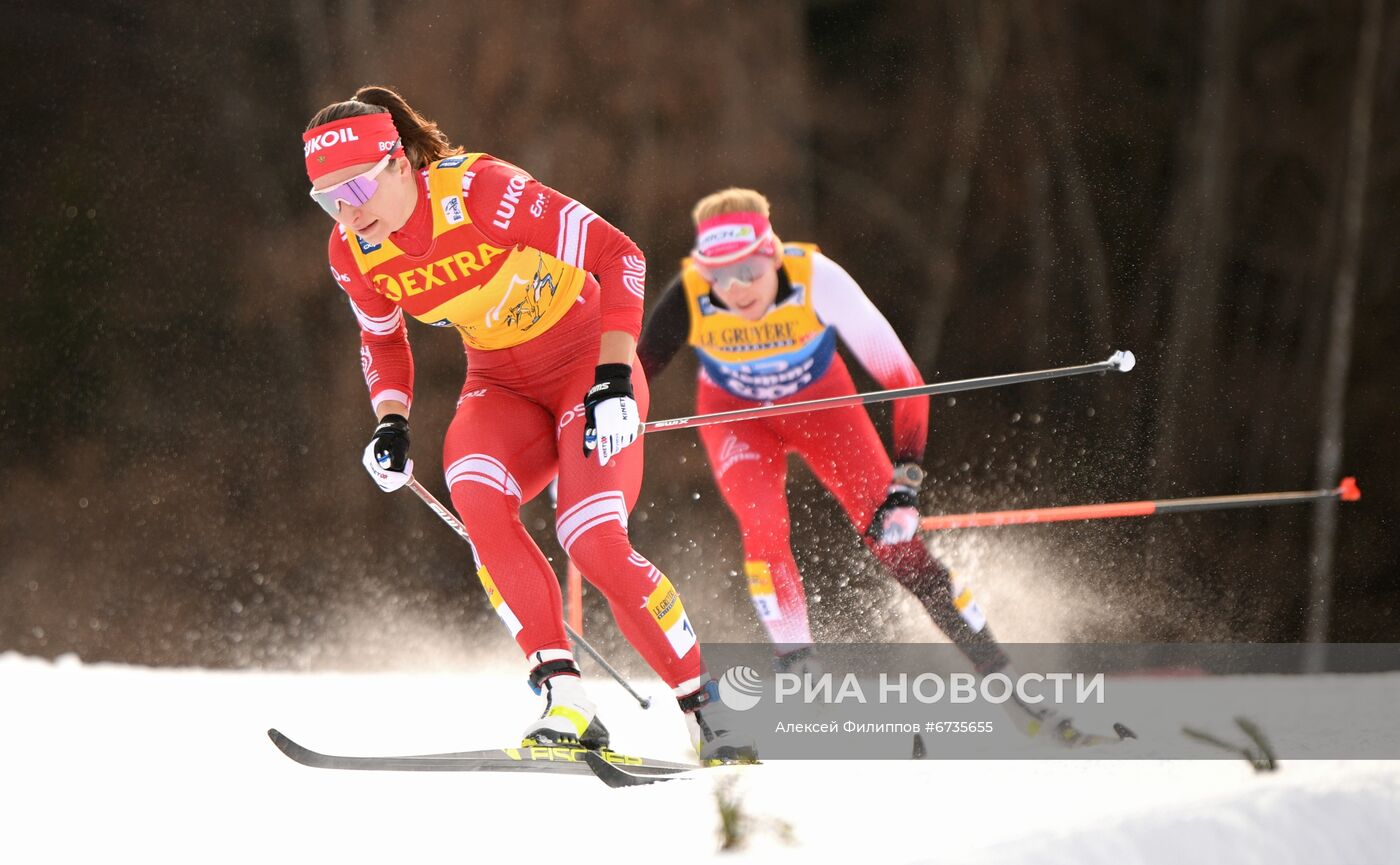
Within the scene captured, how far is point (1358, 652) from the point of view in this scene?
6734mm

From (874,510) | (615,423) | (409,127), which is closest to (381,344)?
(409,127)

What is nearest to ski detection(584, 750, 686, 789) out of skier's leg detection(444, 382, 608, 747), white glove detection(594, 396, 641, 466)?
skier's leg detection(444, 382, 608, 747)

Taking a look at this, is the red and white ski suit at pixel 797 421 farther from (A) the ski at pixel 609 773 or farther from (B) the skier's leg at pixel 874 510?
(A) the ski at pixel 609 773

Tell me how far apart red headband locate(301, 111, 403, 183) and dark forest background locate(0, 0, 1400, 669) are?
14.2 feet

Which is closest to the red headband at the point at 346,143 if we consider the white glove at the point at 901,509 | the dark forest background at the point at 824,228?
the white glove at the point at 901,509

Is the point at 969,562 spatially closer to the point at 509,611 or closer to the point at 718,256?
the point at 718,256

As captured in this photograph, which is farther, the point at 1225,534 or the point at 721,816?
the point at 1225,534

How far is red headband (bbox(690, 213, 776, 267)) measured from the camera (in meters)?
3.43

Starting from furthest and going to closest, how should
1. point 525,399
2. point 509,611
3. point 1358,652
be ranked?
point 1358,652 → point 525,399 → point 509,611

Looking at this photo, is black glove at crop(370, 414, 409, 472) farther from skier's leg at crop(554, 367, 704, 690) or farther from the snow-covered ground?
the snow-covered ground

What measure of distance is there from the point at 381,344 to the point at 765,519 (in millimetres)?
1132

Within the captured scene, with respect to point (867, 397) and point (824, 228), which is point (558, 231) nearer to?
point (867, 397)

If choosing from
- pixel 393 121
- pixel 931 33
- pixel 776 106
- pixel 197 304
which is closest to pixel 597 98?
pixel 776 106

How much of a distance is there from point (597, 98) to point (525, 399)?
14.3 feet
